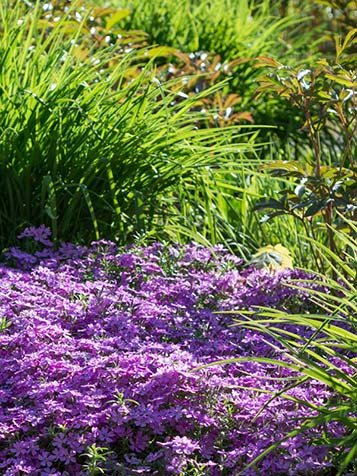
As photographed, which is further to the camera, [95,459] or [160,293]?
[160,293]

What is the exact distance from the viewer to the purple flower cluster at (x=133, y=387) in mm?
2346

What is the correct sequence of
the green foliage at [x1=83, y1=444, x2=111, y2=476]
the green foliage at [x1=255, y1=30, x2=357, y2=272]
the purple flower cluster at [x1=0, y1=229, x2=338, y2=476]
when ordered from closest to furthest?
the green foliage at [x1=83, y1=444, x2=111, y2=476]
the purple flower cluster at [x1=0, y1=229, x2=338, y2=476]
the green foliage at [x1=255, y1=30, x2=357, y2=272]

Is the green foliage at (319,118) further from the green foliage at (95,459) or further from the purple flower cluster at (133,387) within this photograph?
the green foliage at (95,459)

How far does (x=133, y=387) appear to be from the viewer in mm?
2543

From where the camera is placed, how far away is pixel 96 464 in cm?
231

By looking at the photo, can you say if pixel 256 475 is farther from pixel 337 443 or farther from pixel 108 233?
pixel 108 233

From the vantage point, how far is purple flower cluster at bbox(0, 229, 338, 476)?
2.35 m

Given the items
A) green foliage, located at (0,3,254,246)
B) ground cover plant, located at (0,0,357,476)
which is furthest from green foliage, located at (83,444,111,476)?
green foliage, located at (0,3,254,246)

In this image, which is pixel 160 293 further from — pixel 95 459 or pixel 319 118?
pixel 95 459

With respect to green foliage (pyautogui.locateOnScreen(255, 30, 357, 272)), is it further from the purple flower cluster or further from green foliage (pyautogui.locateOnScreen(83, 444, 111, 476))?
green foliage (pyautogui.locateOnScreen(83, 444, 111, 476))

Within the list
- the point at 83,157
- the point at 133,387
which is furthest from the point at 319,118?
the point at 133,387

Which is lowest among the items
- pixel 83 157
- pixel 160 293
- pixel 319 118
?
pixel 160 293

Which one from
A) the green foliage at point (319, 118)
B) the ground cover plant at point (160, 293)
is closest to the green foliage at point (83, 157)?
the ground cover plant at point (160, 293)

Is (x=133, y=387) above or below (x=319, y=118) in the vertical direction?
below
